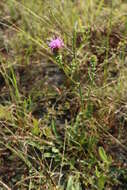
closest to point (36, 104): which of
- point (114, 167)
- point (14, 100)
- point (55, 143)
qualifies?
point (14, 100)

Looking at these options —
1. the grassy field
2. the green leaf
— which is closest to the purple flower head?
the grassy field

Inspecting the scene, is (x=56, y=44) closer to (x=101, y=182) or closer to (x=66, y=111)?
(x=66, y=111)

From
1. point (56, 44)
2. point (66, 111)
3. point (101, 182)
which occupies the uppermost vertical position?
point (56, 44)

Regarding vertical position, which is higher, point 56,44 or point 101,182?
point 56,44

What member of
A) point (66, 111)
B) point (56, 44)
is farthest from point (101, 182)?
point (56, 44)

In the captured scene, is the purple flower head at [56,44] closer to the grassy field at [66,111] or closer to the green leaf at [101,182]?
the grassy field at [66,111]

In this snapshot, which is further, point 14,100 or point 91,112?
point 14,100

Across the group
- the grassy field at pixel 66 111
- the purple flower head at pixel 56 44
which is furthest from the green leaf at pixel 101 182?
the purple flower head at pixel 56 44

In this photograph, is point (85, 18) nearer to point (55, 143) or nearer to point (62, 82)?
point (62, 82)

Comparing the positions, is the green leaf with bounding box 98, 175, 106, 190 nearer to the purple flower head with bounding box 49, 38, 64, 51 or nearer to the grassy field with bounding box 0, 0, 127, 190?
the grassy field with bounding box 0, 0, 127, 190
